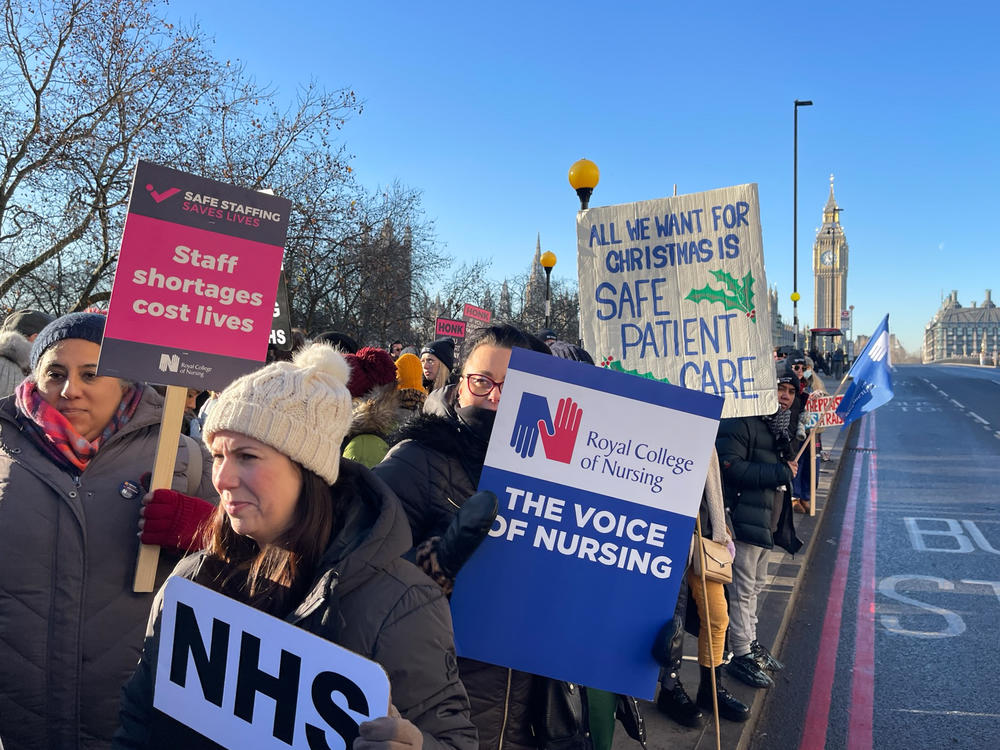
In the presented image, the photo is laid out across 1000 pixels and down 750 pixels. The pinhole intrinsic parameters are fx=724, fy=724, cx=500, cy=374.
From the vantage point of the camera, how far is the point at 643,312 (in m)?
3.57

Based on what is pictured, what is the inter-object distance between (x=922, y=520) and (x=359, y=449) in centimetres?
811

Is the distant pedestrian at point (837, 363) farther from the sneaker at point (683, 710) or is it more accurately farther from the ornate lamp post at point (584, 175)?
the sneaker at point (683, 710)

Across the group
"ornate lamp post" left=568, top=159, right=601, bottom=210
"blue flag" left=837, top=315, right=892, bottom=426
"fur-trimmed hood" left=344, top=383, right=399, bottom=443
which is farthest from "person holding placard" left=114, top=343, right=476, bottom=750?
"blue flag" left=837, top=315, right=892, bottom=426

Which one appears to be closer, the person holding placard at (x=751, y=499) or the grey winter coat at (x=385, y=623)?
the grey winter coat at (x=385, y=623)

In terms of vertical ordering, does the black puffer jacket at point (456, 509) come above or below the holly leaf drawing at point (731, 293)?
below

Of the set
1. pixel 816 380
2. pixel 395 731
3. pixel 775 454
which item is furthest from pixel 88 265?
pixel 395 731

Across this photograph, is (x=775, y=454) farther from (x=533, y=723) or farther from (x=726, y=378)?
(x=533, y=723)

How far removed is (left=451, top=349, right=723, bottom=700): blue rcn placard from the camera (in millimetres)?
2219

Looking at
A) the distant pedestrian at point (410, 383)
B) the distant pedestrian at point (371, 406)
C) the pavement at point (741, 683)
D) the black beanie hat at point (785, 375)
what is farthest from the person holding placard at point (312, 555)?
the black beanie hat at point (785, 375)

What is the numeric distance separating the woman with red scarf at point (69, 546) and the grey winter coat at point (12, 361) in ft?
7.55

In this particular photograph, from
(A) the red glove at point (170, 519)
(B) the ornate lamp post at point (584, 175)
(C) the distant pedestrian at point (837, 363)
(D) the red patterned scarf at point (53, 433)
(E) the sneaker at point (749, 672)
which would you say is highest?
(C) the distant pedestrian at point (837, 363)

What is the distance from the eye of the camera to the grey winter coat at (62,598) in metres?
2.03

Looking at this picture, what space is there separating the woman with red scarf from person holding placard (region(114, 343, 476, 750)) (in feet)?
1.81

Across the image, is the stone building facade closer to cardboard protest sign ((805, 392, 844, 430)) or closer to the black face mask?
cardboard protest sign ((805, 392, 844, 430))
